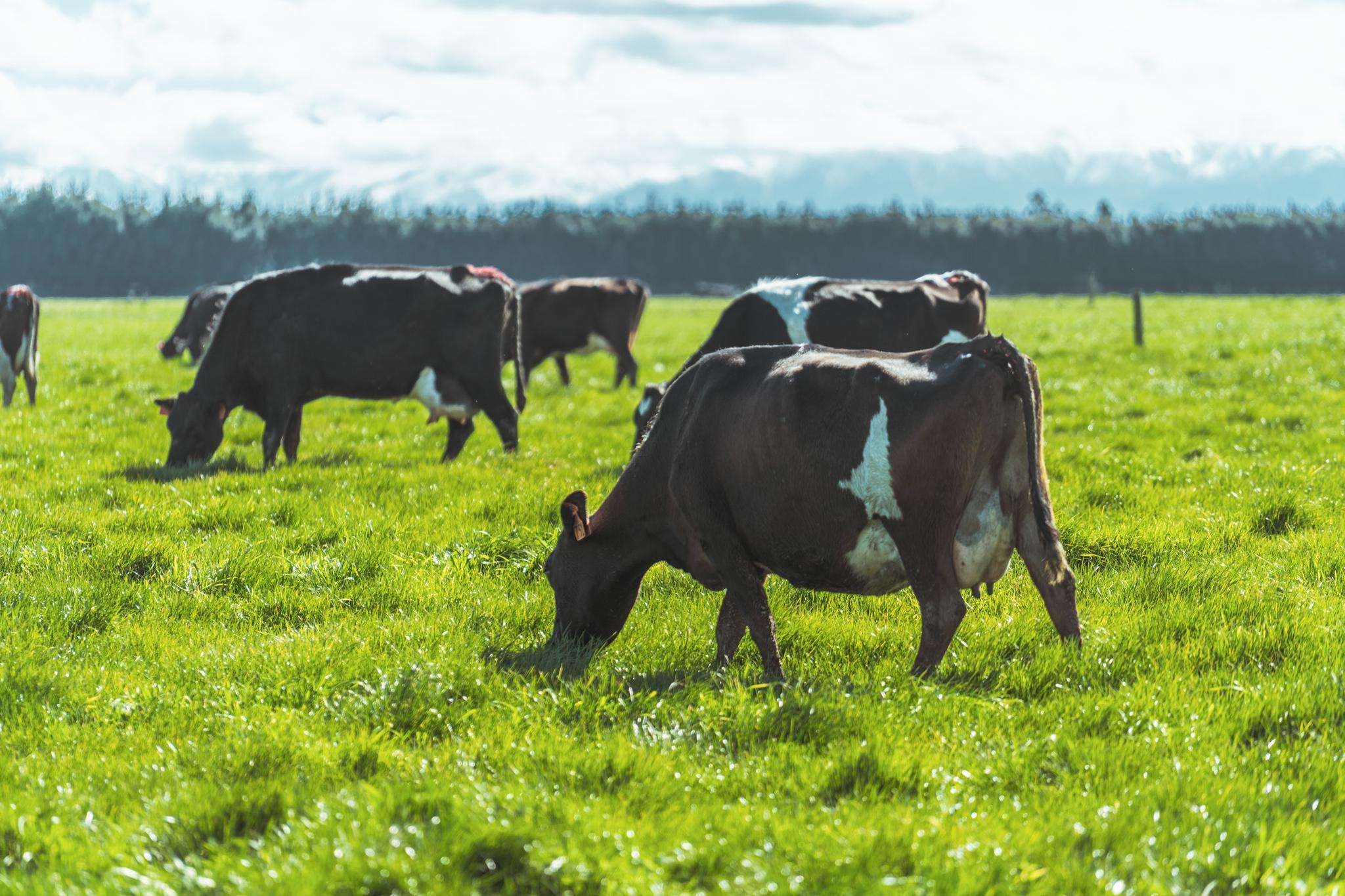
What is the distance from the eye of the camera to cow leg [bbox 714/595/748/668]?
19.5 ft

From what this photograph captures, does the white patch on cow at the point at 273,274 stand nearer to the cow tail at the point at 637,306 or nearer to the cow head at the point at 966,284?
the cow head at the point at 966,284

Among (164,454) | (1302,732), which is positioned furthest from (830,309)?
(1302,732)

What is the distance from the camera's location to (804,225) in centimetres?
11700

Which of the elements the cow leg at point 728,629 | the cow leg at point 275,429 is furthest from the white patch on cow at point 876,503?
the cow leg at point 275,429

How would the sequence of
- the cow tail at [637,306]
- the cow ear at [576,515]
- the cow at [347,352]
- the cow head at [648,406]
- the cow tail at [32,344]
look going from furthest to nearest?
the cow tail at [637,306], the cow tail at [32,344], the cow at [347,352], the cow head at [648,406], the cow ear at [576,515]

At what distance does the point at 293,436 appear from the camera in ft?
42.0

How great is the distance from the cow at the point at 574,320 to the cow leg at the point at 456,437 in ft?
33.4

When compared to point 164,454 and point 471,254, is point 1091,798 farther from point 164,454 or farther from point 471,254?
point 471,254

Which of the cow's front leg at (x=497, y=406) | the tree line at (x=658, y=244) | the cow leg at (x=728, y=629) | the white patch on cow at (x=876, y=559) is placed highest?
the tree line at (x=658, y=244)

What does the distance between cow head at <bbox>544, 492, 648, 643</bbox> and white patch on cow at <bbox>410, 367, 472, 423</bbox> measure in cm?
683

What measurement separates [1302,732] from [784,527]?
2343mm

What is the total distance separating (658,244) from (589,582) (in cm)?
11553

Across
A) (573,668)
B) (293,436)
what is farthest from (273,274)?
(573,668)

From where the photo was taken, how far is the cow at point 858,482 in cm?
536
